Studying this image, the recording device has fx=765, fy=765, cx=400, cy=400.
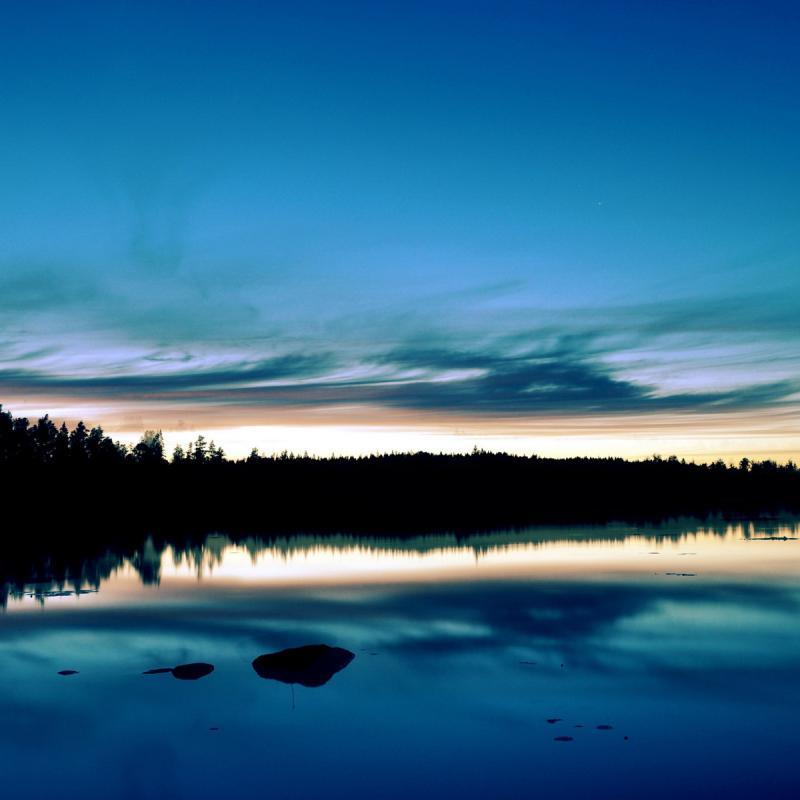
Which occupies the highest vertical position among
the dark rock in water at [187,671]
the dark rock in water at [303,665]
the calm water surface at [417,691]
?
the dark rock in water at [303,665]

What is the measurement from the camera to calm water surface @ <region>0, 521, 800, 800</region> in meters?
15.1

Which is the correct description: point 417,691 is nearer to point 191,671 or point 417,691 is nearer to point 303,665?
point 303,665

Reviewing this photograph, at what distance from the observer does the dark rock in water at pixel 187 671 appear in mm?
22047

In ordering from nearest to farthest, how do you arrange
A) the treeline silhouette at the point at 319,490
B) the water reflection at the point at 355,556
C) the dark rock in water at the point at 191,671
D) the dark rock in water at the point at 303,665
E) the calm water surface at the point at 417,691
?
the calm water surface at the point at 417,691 → the dark rock in water at the point at 303,665 → the dark rock in water at the point at 191,671 → the water reflection at the point at 355,556 → the treeline silhouette at the point at 319,490

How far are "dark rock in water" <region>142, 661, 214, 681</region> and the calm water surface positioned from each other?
451 mm

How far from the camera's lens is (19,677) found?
74.0ft

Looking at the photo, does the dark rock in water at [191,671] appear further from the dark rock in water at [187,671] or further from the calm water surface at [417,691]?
the calm water surface at [417,691]

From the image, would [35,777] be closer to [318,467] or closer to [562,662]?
[562,662]

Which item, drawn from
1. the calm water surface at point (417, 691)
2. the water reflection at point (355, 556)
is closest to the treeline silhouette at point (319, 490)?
the water reflection at point (355, 556)

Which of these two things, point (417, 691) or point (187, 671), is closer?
point (417, 691)

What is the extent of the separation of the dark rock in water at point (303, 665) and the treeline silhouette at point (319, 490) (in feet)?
182

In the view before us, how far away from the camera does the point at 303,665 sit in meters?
21.9

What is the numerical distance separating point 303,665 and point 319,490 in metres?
112

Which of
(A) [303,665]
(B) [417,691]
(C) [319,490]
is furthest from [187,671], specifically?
(C) [319,490]
